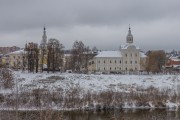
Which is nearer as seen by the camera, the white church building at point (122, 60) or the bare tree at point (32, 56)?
the bare tree at point (32, 56)

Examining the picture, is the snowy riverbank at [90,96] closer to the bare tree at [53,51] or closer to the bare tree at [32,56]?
the bare tree at [32,56]

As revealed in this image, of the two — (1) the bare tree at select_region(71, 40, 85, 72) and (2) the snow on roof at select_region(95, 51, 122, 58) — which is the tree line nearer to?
(1) the bare tree at select_region(71, 40, 85, 72)

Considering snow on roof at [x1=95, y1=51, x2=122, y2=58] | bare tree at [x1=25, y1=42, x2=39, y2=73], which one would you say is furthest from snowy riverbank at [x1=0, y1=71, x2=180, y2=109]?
snow on roof at [x1=95, y1=51, x2=122, y2=58]

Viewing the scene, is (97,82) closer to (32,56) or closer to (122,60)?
(32,56)

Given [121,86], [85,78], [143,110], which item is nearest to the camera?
[143,110]

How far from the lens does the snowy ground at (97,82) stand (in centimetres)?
5936

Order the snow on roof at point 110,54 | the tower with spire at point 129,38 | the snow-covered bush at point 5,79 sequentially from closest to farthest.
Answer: the snow-covered bush at point 5,79, the snow on roof at point 110,54, the tower with spire at point 129,38

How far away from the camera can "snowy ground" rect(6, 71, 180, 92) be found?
59.4m

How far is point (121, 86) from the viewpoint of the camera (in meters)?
61.9

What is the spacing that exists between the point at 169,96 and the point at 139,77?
21.7 meters

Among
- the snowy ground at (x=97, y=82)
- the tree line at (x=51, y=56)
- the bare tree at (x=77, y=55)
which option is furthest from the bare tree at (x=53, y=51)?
the snowy ground at (x=97, y=82)

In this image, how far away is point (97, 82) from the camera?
65375 millimetres

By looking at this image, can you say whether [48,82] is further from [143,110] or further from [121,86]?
[143,110]

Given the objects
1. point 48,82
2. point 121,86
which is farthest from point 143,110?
point 48,82
